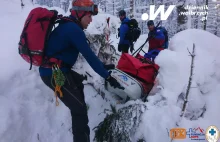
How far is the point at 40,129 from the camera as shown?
3.89 metres

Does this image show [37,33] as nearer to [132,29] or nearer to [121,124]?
[121,124]

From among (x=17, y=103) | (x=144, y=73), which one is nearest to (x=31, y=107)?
(x=17, y=103)

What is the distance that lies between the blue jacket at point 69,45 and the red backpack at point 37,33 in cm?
13

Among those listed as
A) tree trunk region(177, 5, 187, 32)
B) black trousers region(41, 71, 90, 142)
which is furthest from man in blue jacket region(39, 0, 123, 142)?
tree trunk region(177, 5, 187, 32)

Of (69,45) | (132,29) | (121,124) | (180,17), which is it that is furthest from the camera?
(180,17)

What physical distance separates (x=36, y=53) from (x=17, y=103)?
1321 millimetres

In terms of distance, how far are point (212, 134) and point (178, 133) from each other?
21.3 inches

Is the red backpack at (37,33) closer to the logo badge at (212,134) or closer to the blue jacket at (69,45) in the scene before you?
the blue jacket at (69,45)

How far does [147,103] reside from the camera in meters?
3.72

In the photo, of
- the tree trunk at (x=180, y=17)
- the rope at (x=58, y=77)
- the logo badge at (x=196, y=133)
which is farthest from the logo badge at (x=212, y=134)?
the tree trunk at (x=180, y=17)

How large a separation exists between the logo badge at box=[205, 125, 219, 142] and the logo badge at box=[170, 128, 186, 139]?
0.36 m

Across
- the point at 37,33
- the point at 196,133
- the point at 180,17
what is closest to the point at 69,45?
the point at 37,33

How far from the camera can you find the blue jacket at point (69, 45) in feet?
9.94

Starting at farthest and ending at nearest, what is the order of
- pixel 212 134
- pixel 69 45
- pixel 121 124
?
pixel 121 124
pixel 212 134
pixel 69 45
